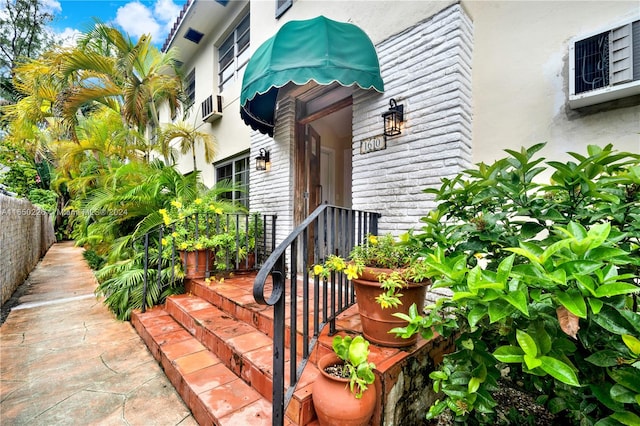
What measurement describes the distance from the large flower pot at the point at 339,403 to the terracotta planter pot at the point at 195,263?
8.74 feet

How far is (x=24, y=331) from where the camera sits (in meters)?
3.11

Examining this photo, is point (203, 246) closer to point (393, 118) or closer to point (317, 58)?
point (317, 58)

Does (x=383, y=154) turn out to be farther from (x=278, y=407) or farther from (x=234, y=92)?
(x=234, y=92)

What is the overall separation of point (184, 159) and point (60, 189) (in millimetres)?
8983

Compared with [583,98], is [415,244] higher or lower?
lower

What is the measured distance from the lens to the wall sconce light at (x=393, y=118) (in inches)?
112

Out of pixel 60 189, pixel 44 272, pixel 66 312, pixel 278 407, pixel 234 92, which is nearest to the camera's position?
pixel 278 407

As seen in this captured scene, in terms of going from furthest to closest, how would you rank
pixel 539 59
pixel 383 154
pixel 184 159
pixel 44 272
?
pixel 184 159 < pixel 44 272 < pixel 383 154 < pixel 539 59

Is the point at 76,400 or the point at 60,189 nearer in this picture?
the point at 76,400

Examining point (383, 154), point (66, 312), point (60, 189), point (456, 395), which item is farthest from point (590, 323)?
point (60, 189)

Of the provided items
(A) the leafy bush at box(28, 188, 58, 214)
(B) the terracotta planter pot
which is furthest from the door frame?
(A) the leafy bush at box(28, 188, 58, 214)

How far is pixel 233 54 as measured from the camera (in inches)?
240

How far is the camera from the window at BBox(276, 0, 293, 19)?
4190 millimetres

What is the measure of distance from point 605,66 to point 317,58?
2.21m
